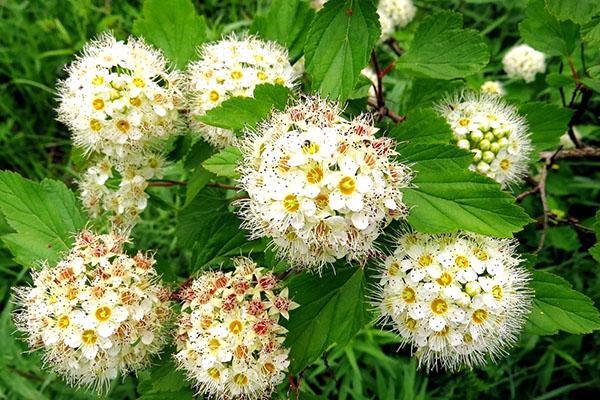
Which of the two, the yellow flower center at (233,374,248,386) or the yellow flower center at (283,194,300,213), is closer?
the yellow flower center at (283,194,300,213)

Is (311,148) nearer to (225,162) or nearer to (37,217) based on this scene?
(225,162)

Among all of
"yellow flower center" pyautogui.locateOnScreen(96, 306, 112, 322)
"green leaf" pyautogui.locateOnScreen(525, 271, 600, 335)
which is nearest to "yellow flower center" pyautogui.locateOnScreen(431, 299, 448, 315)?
"green leaf" pyautogui.locateOnScreen(525, 271, 600, 335)

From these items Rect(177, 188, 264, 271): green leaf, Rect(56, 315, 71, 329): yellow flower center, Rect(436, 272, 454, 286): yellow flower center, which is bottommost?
Rect(436, 272, 454, 286): yellow flower center

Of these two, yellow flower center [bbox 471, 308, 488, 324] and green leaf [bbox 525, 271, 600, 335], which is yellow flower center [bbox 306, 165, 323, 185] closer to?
yellow flower center [bbox 471, 308, 488, 324]

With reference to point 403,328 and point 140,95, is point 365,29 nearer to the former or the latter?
point 140,95

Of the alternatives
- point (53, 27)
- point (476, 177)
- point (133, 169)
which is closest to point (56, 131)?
point (53, 27)

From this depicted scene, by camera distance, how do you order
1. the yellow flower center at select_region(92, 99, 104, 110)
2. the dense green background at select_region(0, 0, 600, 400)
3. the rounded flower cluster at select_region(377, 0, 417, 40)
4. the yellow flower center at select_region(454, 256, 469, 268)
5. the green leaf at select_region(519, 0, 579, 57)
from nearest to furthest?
the yellow flower center at select_region(454, 256, 469, 268) → the yellow flower center at select_region(92, 99, 104, 110) → the green leaf at select_region(519, 0, 579, 57) → the dense green background at select_region(0, 0, 600, 400) → the rounded flower cluster at select_region(377, 0, 417, 40)

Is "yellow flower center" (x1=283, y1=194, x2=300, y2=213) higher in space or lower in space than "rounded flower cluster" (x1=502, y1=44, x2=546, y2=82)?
higher

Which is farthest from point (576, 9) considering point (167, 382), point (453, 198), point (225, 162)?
point (167, 382)
